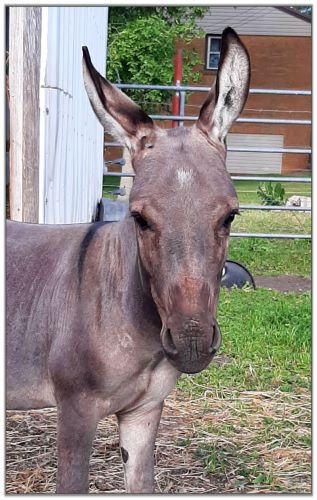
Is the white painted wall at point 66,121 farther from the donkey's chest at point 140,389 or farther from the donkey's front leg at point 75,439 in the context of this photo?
the donkey's front leg at point 75,439

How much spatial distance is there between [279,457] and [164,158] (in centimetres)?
222

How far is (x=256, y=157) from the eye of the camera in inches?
1129

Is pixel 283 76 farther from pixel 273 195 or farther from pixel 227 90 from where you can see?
pixel 227 90

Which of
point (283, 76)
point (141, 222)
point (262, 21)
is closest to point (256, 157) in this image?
point (283, 76)

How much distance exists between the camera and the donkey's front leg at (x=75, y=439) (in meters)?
2.84

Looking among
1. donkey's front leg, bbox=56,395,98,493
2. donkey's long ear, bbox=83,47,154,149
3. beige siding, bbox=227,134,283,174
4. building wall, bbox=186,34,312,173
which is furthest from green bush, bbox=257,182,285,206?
building wall, bbox=186,34,312,173

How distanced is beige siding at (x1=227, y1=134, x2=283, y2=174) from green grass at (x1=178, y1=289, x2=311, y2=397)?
2077cm

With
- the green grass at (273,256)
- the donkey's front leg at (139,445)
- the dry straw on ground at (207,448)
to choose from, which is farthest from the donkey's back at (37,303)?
the green grass at (273,256)

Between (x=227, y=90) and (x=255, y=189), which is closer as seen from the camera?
(x=227, y=90)

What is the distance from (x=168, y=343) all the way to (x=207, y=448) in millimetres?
2066

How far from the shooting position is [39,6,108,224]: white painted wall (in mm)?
5277

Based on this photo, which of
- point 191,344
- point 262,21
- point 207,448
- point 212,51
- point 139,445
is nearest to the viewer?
point 191,344

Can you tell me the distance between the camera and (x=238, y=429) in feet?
14.9

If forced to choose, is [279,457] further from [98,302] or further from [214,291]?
[214,291]
